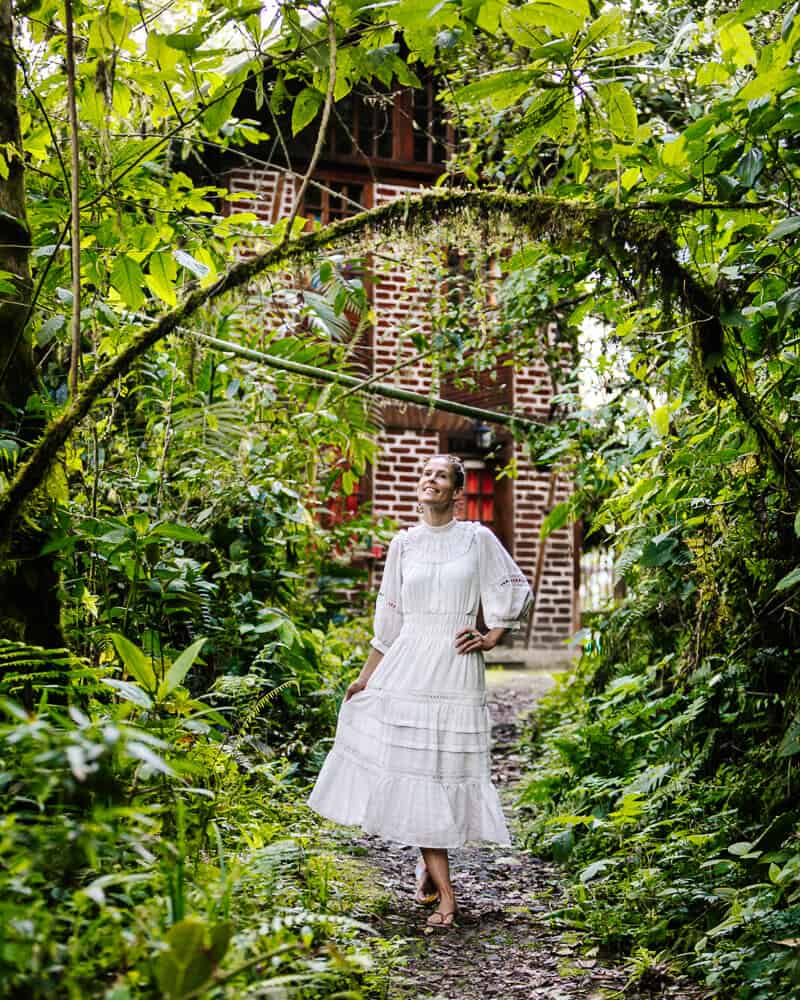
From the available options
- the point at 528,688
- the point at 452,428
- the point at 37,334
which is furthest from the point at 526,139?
the point at 452,428

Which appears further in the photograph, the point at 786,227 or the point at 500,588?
the point at 500,588

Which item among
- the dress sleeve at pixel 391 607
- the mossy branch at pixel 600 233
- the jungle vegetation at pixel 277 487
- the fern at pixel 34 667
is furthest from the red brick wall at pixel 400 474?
the fern at pixel 34 667

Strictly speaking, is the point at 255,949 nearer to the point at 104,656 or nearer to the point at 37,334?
the point at 104,656

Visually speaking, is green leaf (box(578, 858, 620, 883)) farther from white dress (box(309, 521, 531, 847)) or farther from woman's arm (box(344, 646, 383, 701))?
woman's arm (box(344, 646, 383, 701))

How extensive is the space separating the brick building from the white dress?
7026 millimetres

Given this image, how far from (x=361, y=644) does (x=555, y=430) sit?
9.31 ft

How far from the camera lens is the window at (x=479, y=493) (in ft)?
44.3

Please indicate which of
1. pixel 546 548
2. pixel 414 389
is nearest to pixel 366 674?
pixel 414 389

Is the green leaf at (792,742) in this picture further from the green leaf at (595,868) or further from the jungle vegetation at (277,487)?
the green leaf at (595,868)

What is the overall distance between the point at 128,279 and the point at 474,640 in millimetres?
2087

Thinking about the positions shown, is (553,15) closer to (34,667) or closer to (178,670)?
(178,670)

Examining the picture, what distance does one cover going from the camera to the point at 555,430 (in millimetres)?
7043

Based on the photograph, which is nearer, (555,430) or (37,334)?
(37,334)

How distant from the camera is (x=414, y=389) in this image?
500 inches
